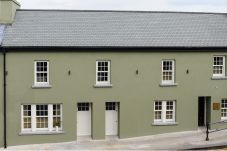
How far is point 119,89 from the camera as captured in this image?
30500 mm

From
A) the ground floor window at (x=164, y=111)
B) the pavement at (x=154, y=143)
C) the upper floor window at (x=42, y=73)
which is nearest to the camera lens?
the pavement at (x=154, y=143)

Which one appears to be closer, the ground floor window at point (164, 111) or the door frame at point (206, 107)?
the ground floor window at point (164, 111)

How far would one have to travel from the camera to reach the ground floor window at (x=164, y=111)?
31.2 meters

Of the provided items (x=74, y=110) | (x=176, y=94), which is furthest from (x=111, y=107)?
(x=176, y=94)

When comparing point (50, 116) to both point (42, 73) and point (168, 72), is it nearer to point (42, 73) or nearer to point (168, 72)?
point (42, 73)

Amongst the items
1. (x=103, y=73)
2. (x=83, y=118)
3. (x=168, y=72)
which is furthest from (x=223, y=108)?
(x=83, y=118)

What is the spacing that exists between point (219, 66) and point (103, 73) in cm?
824

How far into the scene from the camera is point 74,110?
30.0 metres

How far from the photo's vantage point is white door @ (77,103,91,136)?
3058 centimetres

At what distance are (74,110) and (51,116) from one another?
1.54 m

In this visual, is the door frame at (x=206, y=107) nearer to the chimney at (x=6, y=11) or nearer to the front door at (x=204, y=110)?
the front door at (x=204, y=110)

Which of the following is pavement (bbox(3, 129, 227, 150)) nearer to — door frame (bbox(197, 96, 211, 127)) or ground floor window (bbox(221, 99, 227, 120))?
ground floor window (bbox(221, 99, 227, 120))

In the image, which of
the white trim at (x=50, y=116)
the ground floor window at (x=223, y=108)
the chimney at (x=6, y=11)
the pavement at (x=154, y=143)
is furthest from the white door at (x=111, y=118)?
the chimney at (x=6, y=11)

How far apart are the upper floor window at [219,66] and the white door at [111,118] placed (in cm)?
746
